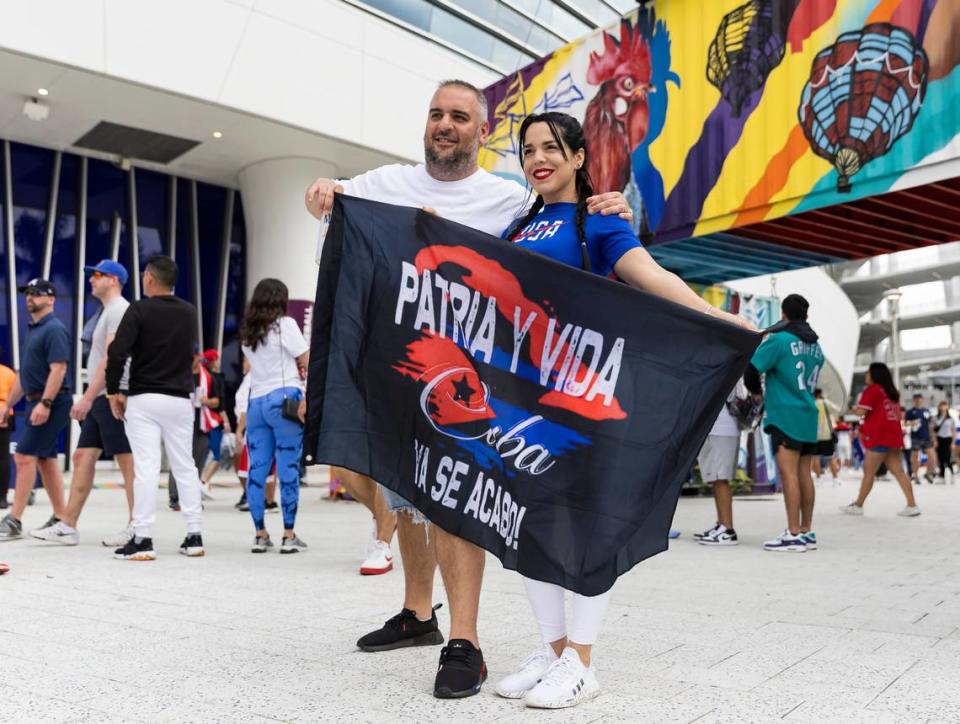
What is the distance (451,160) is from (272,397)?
316 cm

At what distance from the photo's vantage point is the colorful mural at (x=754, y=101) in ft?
23.7

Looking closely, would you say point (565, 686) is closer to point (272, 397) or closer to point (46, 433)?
point (272, 397)

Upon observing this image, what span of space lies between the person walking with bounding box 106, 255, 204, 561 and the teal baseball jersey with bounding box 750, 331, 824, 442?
13.4 feet

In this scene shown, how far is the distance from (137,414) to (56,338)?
57.9 inches

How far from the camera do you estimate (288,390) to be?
5.81 meters

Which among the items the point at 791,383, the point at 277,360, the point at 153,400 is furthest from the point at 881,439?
the point at 153,400

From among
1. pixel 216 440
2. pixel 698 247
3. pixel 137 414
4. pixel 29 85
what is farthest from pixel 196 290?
pixel 137 414

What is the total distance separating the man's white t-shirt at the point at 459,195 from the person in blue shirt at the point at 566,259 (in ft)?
0.44

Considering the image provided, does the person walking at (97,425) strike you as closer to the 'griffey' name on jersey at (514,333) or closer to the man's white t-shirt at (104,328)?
the man's white t-shirt at (104,328)

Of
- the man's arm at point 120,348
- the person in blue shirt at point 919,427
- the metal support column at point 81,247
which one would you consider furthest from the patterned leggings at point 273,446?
the person in blue shirt at point 919,427

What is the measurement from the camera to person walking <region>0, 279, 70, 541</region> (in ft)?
21.1

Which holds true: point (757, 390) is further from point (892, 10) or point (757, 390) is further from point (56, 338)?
point (56, 338)

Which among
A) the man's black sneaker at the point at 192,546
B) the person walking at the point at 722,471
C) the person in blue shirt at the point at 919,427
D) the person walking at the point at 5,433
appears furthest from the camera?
the person in blue shirt at the point at 919,427

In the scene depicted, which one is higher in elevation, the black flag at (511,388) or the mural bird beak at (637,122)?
the mural bird beak at (637,122)
